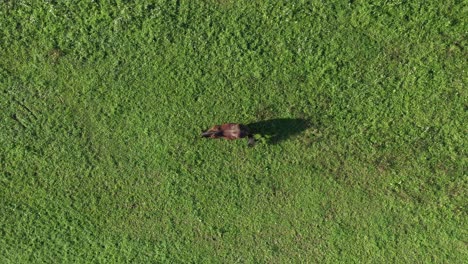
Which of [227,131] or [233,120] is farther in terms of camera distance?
[233,120]

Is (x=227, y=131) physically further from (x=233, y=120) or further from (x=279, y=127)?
(x=279, y=127)

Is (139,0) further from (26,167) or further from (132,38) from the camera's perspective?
(26,167)

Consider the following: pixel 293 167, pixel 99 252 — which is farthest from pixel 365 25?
pixel 99 252

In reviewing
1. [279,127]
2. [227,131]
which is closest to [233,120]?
[227,131]

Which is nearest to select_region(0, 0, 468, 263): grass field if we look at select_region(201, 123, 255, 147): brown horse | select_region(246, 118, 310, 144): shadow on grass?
select_region(246, 118, 310, 144): shadow on grass

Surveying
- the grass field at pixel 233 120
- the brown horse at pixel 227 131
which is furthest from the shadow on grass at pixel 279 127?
the brown horse at pixel 227 131
